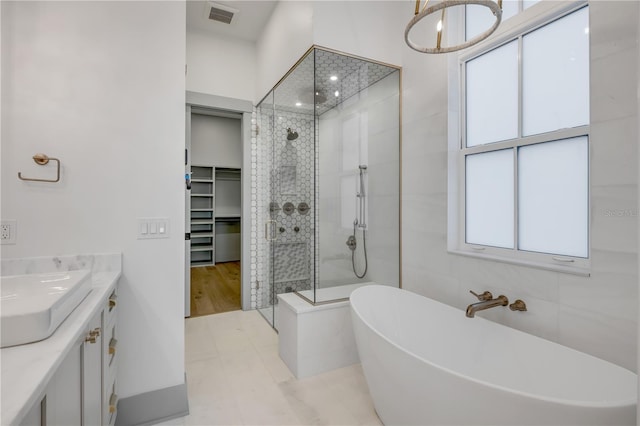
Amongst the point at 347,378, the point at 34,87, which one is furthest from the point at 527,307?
the point at 34,87

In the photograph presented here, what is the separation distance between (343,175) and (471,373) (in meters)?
1.81

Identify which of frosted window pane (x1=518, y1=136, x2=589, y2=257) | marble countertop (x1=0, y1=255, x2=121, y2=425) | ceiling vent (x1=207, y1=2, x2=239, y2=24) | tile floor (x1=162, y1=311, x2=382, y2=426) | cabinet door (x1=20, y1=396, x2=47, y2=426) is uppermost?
ceiling vent (x1=207, y1=2, x2=239, y2=24)

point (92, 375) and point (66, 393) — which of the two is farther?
point (92, 375)

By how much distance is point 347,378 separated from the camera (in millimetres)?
2314

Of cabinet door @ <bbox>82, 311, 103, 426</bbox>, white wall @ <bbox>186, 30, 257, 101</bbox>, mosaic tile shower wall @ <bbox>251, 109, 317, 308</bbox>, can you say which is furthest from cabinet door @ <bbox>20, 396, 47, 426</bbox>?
white wall @ <bbox>186, 30, 257, 101</bbox>

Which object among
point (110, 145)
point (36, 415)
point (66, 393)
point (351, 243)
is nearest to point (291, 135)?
point (351, 243)

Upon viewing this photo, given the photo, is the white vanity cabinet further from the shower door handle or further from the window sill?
the window sill

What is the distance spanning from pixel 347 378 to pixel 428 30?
111 inches

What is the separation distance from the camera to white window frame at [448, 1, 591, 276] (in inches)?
66.8

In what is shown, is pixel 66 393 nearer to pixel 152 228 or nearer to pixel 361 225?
pixel 152 228

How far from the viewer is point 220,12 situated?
3178 mm

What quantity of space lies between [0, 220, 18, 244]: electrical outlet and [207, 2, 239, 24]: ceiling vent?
8.55 feet

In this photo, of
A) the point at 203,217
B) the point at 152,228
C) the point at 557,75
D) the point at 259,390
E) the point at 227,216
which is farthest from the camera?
the point at 227,216

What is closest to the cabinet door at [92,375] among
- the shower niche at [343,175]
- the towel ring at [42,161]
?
the towel ring at [42,161]
